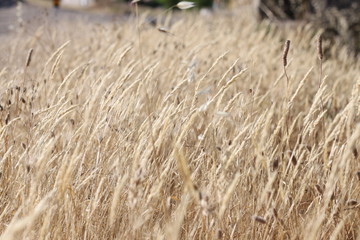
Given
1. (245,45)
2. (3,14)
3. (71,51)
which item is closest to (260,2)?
(245,45)

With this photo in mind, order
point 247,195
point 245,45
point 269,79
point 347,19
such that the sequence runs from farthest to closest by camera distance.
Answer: point 347,19 → point 245,45 → point 269,79 → point 247,195

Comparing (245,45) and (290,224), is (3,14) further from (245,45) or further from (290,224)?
(290,224)

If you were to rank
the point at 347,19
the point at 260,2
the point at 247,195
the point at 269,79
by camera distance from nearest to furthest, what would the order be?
the point at 247,195 → the point at 269,79 → the point at 347,19 → the point at 260,2

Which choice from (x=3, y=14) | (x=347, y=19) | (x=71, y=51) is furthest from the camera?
(x=3, y=14)

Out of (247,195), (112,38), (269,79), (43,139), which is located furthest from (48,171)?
(112,38)

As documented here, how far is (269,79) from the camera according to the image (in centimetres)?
407

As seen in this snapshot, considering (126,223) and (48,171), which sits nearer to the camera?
(126,223)

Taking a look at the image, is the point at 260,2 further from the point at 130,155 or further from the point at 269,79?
the point at 130,155

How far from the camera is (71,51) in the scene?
479cm

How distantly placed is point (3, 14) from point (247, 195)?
10560 millimetres

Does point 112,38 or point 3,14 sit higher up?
point 112,38

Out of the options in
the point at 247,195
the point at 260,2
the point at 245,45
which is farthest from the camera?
the point at 260,2

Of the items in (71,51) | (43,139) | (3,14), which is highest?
(43,139)

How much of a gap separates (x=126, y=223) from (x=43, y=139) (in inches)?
15.7
